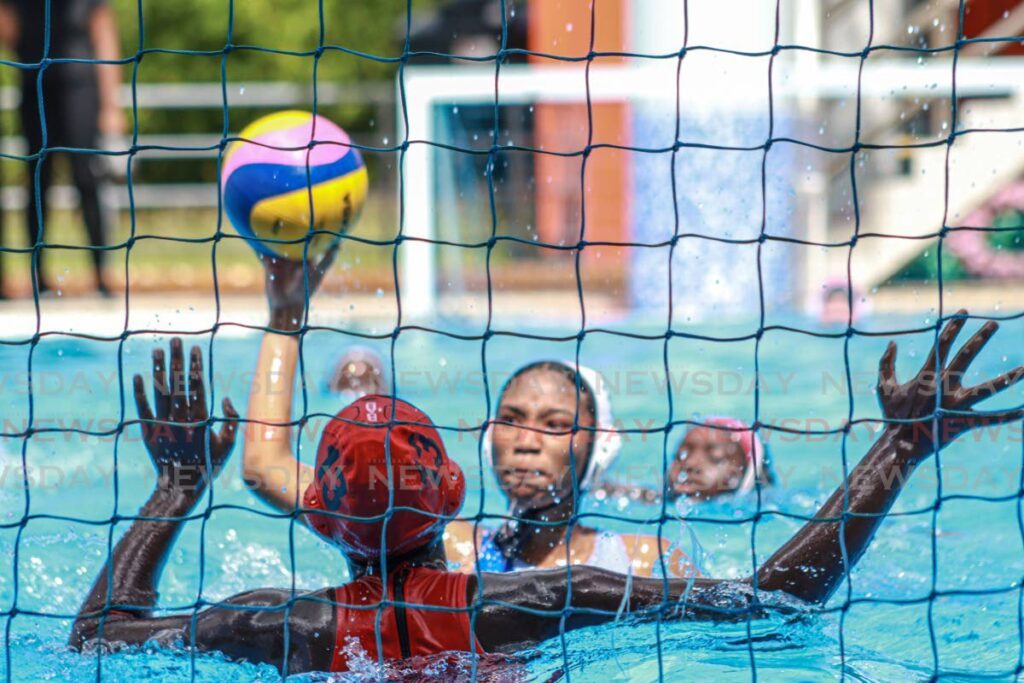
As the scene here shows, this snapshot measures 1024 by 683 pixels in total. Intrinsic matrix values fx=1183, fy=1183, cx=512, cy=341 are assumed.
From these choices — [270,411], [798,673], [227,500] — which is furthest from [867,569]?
[227,500]

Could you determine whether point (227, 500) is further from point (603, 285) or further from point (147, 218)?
point (147, 218)

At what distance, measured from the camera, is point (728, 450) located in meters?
3.93

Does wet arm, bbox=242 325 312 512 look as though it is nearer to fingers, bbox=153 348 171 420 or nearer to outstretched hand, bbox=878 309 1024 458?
fingers, bbox=153 348 171 420

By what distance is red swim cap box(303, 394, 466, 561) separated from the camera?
2.16 meters

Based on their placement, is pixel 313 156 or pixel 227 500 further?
pixel 227 500

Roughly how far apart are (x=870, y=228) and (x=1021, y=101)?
47.0 inches

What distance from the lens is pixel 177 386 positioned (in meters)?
2.45

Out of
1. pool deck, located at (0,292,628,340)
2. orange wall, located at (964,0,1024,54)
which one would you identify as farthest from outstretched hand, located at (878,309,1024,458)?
orange wall, located at (964,0,1024,54)

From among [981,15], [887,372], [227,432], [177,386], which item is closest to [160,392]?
[177,386]

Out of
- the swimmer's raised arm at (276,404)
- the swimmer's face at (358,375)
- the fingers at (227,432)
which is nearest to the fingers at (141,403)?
the fingers at (227,432)

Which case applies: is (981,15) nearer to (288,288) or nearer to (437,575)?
(288,288)

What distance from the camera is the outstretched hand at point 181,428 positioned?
242cm

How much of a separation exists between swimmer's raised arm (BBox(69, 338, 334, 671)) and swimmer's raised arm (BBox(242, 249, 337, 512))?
26cm

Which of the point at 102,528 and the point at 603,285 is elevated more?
the point at 603,285
